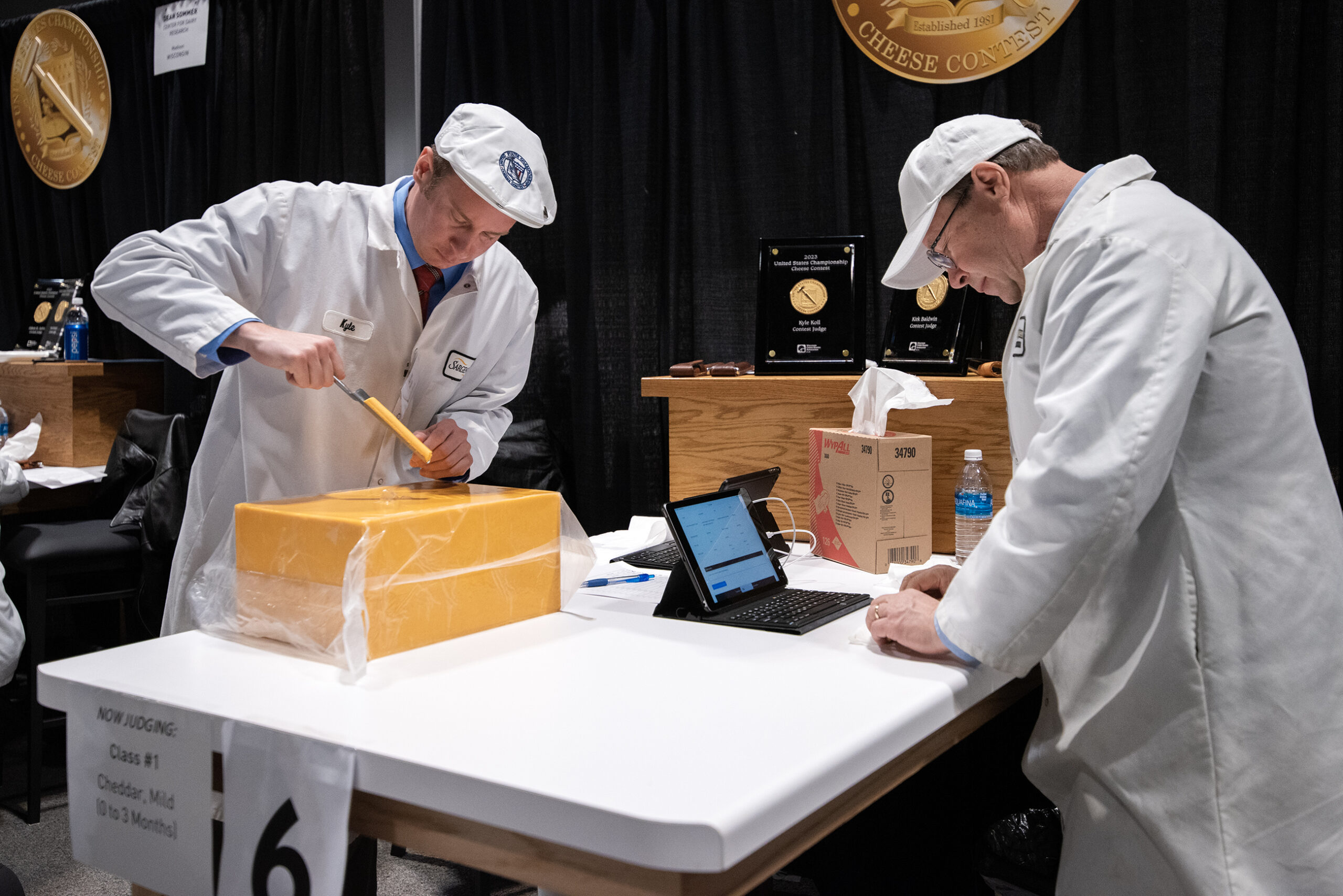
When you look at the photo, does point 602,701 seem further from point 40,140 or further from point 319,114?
point 40,140

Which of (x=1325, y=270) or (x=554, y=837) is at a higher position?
(x=1325, y=270)

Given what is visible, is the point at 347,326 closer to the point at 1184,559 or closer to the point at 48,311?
the point at 1184,559

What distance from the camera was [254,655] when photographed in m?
1.20

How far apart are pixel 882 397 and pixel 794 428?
1.03ft

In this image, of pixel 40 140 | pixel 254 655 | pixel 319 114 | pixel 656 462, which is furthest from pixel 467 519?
pixel 40 140

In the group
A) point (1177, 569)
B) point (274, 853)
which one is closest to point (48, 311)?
point (274, 853)

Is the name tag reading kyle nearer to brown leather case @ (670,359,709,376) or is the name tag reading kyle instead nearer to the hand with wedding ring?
brown leather case @ (670,359,709,376)

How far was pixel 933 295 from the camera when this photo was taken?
2199 millimetres

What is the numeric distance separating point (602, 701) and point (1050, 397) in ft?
1.93

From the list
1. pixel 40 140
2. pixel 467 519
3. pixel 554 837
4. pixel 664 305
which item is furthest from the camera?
pixel 40 140

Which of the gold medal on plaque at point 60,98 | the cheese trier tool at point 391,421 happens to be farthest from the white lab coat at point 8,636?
the gold medal on plaque at point 60,98

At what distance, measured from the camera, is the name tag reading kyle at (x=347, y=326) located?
179 centimetres

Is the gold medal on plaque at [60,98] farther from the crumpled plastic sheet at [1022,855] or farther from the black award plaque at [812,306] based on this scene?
the crumpled plastic sheet at [1022,855]

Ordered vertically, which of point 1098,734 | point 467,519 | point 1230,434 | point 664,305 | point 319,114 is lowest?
point 1098,734
